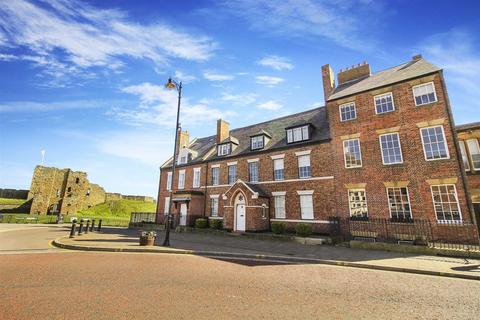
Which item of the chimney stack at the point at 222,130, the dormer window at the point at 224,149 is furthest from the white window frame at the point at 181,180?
the chimney stack at the point at 222,130

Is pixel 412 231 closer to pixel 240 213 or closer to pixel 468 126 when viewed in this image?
pixel 468 126

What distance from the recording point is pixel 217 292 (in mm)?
5742

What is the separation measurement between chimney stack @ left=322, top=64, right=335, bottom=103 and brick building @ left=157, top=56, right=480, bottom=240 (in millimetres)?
92

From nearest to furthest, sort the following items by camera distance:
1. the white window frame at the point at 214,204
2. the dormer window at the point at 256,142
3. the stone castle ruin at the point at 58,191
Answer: the dormer window at the point at 256,142
the white window frame at the point at 214,204
the stone castle ruin at the point at 58,191

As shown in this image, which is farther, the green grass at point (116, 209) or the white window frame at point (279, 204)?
the green grass at point (116, 209)

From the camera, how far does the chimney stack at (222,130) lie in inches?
1081

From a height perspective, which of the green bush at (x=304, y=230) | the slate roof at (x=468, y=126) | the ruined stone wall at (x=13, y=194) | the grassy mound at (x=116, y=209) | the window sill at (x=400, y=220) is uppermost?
the slate roof at (x=468, y=126)

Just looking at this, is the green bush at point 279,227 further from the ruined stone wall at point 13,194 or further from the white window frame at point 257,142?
the ruined stone wall at point 13,194

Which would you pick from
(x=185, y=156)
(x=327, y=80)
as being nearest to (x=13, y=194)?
(x=185, y=156)

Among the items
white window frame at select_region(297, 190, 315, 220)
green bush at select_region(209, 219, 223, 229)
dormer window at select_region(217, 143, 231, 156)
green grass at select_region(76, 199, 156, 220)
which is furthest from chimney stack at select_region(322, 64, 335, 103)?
green grass at select_region(76, 199, 156, 220)

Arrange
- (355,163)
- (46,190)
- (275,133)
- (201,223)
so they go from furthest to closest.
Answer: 1. (46,190)
2. (275,133)
3. (201,223)
4. (355,163)

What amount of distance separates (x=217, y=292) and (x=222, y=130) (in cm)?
2326

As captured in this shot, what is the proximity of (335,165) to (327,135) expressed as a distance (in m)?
2.79

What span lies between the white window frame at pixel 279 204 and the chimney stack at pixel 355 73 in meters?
12.1
